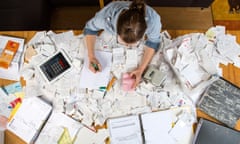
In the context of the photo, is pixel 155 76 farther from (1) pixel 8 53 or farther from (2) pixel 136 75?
(1) pixel 8 53

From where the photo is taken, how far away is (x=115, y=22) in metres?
1.19

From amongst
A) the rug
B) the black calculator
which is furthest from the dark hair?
the rug

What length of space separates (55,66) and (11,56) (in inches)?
9.0

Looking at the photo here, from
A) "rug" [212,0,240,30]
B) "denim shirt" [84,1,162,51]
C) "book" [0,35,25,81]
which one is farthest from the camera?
"rug" [212,0,240,30]

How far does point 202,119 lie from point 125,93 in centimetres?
40

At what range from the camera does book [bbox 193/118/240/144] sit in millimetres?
1249

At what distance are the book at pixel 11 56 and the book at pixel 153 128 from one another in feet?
1.76

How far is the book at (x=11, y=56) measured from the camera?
1321 mm

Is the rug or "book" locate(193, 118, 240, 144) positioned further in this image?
the rug

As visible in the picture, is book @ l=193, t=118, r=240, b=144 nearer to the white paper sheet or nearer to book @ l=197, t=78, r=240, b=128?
book @ l=197, t=78, r=240, b=128

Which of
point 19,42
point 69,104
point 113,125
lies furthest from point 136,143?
point 19,42

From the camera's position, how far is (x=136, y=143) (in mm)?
1260

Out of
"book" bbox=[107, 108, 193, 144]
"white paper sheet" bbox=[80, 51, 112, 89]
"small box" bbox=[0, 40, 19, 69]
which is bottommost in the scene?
"book" bbox=[107, 108, 193, 144]

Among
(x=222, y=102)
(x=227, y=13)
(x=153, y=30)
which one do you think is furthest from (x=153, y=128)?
(x=227, y=13)
